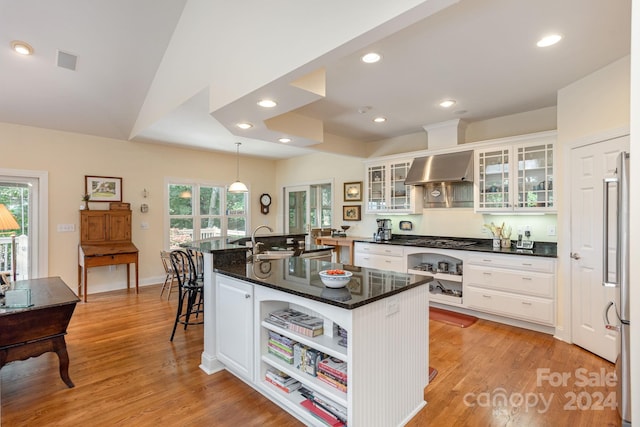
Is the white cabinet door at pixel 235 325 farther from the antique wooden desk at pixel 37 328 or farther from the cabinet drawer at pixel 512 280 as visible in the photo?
the cabinet drawer at pixel 512 280

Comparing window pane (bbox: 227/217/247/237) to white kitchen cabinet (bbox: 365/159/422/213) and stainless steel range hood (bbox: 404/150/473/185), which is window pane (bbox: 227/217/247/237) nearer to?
white kitchen cabinet (bbox: 365/159/422/213)

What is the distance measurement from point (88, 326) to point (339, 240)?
3.64m

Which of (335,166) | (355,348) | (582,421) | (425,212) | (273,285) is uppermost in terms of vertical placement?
(335,166)

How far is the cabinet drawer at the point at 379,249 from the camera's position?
15.6 feet

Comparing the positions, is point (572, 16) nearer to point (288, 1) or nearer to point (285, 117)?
point (288, 1)

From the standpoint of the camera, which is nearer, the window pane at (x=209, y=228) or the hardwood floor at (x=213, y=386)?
the hardwood floor at (x=213, y=386)

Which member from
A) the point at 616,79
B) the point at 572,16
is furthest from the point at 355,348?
the point at 616,79

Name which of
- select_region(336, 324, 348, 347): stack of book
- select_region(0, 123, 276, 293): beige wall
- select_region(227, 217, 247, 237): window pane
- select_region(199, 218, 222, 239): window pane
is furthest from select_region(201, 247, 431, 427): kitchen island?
select_region(227, 217, 247, 237): window pane

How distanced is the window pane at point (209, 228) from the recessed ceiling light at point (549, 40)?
5.98 m

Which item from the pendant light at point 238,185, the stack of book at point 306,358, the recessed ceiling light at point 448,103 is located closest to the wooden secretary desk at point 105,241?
the pendant light at point 238,185

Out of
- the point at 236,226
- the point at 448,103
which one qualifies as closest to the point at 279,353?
the point at 448,103

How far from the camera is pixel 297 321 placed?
2.14m

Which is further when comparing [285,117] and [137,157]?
→ [137,157]

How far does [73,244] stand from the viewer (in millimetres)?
5137
